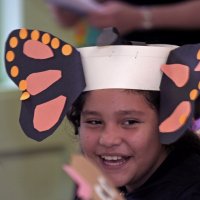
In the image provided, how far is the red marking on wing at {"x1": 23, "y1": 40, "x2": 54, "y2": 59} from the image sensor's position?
4.09ft

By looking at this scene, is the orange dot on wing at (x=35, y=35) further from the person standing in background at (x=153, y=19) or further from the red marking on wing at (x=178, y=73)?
the person standing in background at (x=153, y=19)

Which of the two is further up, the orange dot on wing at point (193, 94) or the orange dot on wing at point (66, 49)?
the orange dot on wing at point (66, 49)

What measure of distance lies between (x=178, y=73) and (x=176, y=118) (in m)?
0.09

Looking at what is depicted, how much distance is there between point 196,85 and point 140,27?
2.46ft

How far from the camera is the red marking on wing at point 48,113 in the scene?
1.21 m

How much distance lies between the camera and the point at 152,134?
126 centimetres

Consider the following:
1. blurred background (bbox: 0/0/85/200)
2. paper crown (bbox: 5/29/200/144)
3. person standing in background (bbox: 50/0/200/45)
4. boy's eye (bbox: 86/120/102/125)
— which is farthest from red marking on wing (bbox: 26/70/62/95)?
blurred background (bbox: 0/0/85/200)

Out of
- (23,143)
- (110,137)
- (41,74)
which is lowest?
(23,143)

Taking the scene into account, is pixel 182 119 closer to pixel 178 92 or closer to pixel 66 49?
pixel 178 92

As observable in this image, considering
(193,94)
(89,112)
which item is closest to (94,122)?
(89,112)

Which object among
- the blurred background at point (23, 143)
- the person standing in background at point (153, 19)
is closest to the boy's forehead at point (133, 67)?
the person standing in background at point (153, 19)

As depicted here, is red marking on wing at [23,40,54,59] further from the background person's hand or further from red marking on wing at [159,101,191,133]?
the background person's hand

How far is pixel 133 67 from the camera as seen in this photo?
4.07 feet

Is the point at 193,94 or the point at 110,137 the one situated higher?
the point at 193,94
